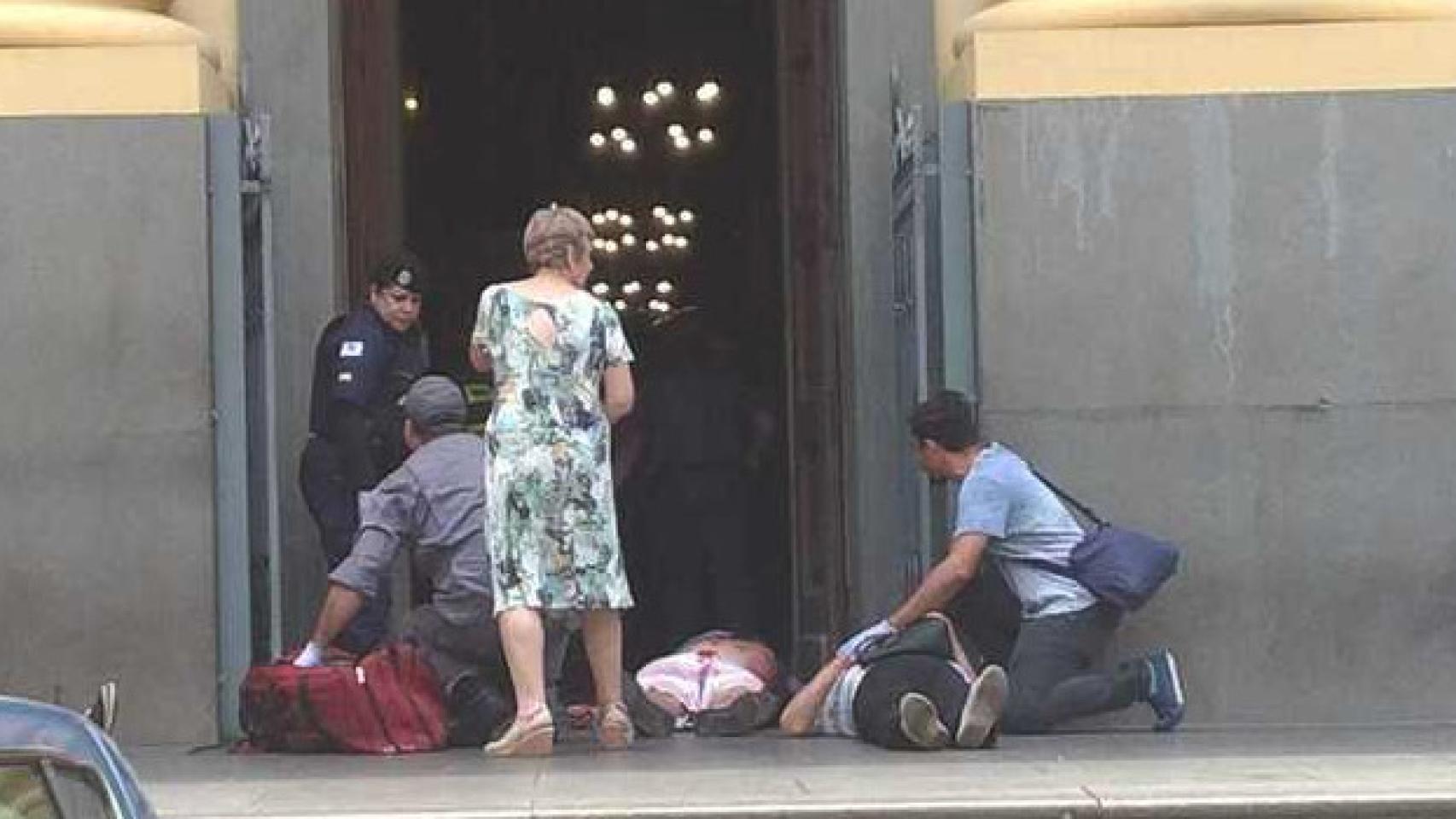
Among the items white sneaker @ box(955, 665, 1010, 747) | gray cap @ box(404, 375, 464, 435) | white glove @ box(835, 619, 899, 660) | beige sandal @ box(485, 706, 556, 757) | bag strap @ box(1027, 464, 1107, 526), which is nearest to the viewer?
white sneaker @ box(955, 665, 1010, 747)

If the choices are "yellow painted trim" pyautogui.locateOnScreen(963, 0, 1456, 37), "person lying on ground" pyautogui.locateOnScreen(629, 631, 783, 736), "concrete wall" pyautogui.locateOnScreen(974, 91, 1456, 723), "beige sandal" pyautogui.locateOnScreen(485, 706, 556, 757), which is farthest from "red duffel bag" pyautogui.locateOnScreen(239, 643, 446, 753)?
"yellow painted trim" pyautogui.locateOnScreen(963, 0, 1456, 37)

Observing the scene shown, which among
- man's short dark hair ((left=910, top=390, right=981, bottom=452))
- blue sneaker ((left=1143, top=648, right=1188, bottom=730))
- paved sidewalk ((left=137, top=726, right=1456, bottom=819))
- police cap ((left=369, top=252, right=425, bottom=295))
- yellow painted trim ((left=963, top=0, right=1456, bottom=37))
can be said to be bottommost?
paved sidewalk ((left=137, top=726, right=1456, bottom=819))

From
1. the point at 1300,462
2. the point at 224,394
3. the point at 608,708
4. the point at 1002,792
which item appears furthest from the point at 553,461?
the point at 1300,462

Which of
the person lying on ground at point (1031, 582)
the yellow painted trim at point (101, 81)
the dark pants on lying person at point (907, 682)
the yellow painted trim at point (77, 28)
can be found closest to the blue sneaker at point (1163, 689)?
the person lying on ground at point (1031, 582)

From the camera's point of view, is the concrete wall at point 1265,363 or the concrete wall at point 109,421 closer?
the concrete wall at point 109,421

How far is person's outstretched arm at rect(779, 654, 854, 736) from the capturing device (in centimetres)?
926

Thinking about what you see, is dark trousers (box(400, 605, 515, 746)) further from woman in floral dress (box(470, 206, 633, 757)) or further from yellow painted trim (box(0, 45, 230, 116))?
yellow painted trim (box(0, 45, 230, 116))

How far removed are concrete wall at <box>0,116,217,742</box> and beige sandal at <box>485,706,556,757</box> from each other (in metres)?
1.44

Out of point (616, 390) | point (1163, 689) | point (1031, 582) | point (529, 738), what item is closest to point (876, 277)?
point (1031, 582)

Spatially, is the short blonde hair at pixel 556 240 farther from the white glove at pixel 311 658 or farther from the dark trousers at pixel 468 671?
the white glove at pixel 311 658

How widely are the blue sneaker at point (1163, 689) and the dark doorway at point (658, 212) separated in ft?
11.0

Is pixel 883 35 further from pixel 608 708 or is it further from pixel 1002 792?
pixel 1002 792

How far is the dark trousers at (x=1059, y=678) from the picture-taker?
924 centimetres

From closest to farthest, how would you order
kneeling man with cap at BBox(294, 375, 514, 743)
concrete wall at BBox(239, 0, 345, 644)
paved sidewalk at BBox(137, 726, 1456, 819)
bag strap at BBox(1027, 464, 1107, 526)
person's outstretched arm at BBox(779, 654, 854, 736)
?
1. paved sidewalk at BBox(137, 726, 1456, 819)
2. kneeling man with cap at BBox(294, 375, 514, 743)
3. person's outstretched arm at BBox(779, 654, 854, 736)
4. bag strap at BBox(1027, 464, 1107, 526)
5. concrete wall at BBox(239, 0, 345, 644)
